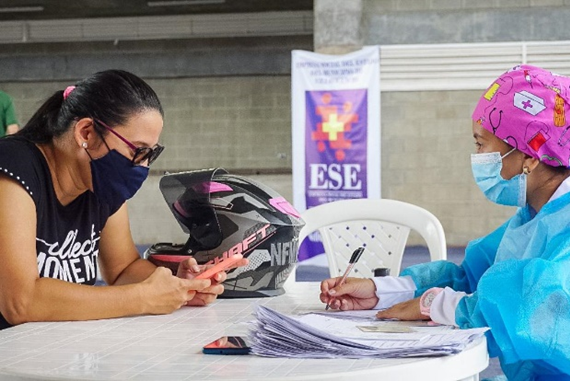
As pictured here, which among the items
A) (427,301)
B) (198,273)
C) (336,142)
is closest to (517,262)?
(427,301)

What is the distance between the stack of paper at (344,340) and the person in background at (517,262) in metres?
0.08

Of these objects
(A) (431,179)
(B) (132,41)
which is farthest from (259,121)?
(A) (431,179)

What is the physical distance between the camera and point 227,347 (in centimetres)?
119

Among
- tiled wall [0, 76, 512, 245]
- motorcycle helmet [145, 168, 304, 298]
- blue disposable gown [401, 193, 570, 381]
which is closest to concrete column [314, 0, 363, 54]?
tiled wall [0, 76, 512, 245]

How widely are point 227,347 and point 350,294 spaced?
502mm

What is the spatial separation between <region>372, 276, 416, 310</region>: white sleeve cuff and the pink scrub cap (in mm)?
371

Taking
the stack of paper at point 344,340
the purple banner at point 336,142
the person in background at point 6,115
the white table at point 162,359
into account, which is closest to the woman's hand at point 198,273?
the white table at point 162,359

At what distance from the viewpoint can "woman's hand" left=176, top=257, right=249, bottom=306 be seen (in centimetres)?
171

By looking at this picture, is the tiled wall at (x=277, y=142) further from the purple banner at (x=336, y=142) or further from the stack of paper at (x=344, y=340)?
the stack of paper at (x=344, y=340)

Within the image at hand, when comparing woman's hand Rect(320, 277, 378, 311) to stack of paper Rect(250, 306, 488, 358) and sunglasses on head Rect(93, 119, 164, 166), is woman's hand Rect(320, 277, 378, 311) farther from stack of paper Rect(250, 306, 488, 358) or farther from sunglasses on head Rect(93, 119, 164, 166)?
sunglasses on head Rect(93, 119, 164, 166)

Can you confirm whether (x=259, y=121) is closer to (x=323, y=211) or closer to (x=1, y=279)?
(x=323, y=211)

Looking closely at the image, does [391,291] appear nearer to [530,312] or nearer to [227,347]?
[530,312]

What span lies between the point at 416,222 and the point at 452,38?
6.32 metres

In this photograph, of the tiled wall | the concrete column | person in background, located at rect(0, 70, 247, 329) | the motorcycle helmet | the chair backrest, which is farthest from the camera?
the tiled wall
